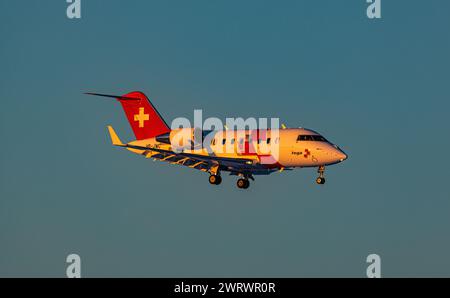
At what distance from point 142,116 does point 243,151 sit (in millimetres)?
12600

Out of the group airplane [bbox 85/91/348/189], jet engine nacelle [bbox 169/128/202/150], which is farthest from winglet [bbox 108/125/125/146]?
jet engine nacelle [bbox 169/128/202/150]

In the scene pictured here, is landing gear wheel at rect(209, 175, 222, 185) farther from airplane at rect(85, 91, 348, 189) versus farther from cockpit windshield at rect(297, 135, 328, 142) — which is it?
cockpit windshield at rect(297, 135, 328, 142)

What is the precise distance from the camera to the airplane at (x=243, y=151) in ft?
254

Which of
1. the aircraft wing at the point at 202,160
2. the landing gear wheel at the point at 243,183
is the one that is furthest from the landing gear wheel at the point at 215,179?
the landing gear wheel at the point at 243,183

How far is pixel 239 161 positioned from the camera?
3132 inches

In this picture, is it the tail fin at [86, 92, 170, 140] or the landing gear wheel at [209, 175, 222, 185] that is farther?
the tail fin at [86, 92, 170, 140]

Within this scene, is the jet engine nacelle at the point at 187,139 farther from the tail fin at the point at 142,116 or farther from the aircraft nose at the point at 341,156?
the aircraft nose at the point at 341,156

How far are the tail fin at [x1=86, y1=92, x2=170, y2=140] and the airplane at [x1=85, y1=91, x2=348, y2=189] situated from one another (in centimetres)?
44

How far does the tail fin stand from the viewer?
8844 centimetres

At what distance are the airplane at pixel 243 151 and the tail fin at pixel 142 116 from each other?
440 millimetres

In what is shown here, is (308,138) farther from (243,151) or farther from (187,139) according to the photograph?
(187,139)
